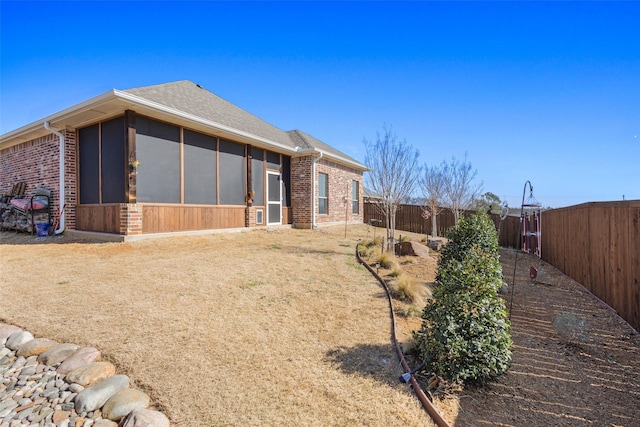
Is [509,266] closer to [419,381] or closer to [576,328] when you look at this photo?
[576,328]

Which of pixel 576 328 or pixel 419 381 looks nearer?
pixel 419 381

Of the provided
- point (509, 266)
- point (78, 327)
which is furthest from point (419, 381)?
point (509, 266)

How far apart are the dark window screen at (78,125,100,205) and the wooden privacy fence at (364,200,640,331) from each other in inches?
430

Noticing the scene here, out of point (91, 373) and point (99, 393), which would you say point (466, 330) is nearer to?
point (99, 393)

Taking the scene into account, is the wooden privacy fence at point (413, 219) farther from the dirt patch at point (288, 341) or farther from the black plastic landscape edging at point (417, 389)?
the black plastic landscape edging at point (417, 389)

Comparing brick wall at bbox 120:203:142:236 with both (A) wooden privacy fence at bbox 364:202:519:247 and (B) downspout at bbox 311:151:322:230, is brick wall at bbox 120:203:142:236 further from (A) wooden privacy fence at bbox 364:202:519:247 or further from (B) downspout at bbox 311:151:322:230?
(A) wooden privacy fence at bbox 364:202:519:247

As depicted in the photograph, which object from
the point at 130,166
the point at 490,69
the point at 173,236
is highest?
the point at 490,69

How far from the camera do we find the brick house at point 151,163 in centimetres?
739

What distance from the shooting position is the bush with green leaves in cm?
252

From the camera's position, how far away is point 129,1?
701cm

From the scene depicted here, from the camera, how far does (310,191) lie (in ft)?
40.1

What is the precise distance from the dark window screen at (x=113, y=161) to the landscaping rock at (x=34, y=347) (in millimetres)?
5300

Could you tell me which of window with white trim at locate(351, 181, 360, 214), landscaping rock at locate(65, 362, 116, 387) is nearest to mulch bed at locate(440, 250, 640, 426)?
landscaping rock at locate(65, 362, 116, 387)

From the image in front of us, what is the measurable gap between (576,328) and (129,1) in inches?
414
